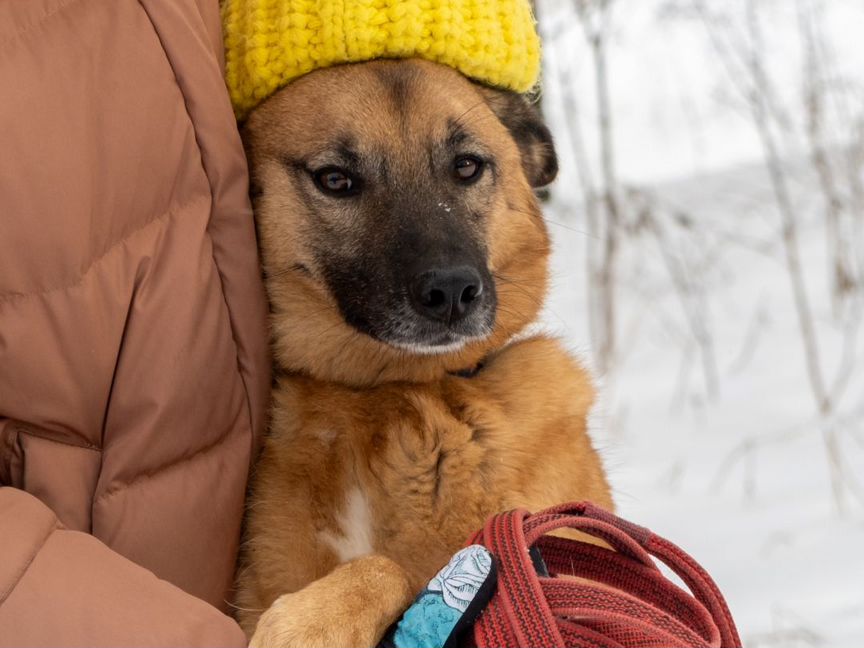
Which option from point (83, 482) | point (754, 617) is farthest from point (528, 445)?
point (754, 617)

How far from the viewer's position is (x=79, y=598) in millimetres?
1370

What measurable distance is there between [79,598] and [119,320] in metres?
0.47

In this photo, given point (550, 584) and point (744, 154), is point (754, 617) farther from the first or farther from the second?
point (744, 154)

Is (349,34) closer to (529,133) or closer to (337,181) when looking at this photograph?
(337,181)

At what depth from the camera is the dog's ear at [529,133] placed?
2.67 meters

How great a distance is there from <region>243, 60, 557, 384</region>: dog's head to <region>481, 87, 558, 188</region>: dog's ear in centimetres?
17

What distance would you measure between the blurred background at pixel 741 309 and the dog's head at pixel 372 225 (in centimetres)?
48

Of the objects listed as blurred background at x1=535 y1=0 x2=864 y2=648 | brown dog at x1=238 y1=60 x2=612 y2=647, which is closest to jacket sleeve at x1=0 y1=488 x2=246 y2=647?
brown dog at x1=238 y1=60 x2=612 y2=647

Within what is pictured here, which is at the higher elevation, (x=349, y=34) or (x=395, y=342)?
(x=349, y=34)

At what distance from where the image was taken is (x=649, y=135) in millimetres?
8156

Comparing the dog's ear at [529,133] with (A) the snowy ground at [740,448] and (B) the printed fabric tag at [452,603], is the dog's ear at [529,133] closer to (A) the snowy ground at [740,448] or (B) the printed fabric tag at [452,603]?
(A) the snowy ground at [740,448]

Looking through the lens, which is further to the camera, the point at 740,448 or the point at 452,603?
the point at 740,448

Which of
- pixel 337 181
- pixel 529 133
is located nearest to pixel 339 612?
pixel 337 181

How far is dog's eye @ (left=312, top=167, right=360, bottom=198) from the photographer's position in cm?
→ 243
